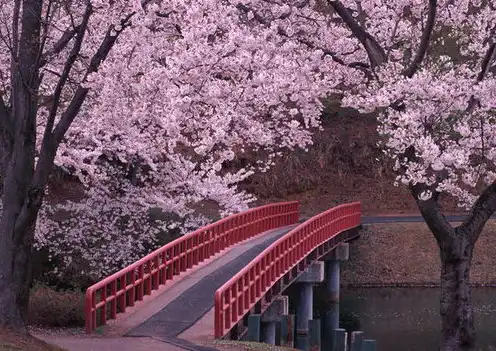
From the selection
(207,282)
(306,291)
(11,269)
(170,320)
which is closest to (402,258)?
(306,291)

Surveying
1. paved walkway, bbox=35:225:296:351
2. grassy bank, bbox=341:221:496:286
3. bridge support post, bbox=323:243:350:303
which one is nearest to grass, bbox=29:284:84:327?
paved walkway, bbox=35:225:296:351

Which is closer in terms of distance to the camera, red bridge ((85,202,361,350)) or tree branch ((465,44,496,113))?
red bridge ((85,202,361,350))

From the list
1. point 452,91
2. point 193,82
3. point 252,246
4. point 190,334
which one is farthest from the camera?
point 252,246

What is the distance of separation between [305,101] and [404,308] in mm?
12343

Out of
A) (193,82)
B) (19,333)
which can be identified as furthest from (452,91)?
(19,333)

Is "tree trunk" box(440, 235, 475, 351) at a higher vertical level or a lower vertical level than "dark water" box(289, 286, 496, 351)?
higher

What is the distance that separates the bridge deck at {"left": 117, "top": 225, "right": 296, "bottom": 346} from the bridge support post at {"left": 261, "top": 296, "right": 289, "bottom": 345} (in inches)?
53.2

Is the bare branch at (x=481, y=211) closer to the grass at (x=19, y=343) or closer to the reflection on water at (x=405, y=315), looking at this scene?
the reflection on water at (x=405, y=315)

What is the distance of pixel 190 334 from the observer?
52.1 ft

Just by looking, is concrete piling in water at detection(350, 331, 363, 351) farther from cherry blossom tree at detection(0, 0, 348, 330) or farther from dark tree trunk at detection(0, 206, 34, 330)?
dark tree trunk at detection(0, 206, 34, 330)

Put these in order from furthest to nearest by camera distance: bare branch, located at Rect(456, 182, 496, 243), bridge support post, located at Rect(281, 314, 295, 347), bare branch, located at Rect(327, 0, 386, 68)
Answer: bridge support post, located at Rect(281, 314, 295, 347)
bare branch, located at Rect(327, 0, 386, 68)
bare branch, located at Rect(456, 182, 496, 243)

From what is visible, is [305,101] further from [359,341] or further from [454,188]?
[359,341]

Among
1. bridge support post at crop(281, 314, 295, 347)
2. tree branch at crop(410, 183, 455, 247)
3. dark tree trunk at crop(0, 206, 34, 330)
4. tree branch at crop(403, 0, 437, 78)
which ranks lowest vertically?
bridge support post at crop(281, 314, 295, 347)

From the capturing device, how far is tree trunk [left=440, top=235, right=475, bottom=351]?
18.5m
